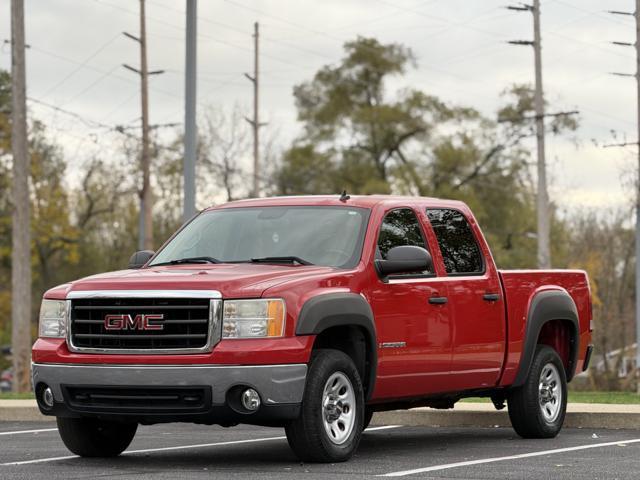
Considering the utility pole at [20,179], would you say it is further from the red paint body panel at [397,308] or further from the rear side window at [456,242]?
the rear side window at [456,242]

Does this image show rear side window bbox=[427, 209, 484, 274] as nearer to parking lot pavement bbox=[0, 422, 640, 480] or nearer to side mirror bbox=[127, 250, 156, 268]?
parking lot pavement bbox=[0, 422, 640, 480]

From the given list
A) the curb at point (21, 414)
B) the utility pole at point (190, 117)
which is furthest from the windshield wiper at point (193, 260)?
the utility pole at point (190, 117)

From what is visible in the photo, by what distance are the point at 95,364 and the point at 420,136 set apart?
55531 millimetres

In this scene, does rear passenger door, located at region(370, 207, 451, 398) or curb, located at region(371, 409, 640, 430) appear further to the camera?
curb, located at region(371, 409, 640, 430)

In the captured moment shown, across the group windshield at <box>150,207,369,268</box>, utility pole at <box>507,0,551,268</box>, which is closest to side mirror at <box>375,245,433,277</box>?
windshield at <box>150,207,369,268</box>

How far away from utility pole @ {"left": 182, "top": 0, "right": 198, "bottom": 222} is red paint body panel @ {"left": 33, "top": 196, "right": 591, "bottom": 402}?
840 cm

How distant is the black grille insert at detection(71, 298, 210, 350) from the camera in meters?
10.1

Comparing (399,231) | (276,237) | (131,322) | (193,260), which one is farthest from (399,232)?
(131,322)

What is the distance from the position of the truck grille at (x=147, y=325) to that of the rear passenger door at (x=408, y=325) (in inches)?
58.7

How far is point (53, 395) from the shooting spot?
10.5 m

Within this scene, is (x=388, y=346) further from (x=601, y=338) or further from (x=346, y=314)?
(x=601, y=338)

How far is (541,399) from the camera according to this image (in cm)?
1320

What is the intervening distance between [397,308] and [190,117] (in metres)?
10.5

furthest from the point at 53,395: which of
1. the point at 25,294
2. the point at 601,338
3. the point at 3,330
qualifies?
the point at 3,330
